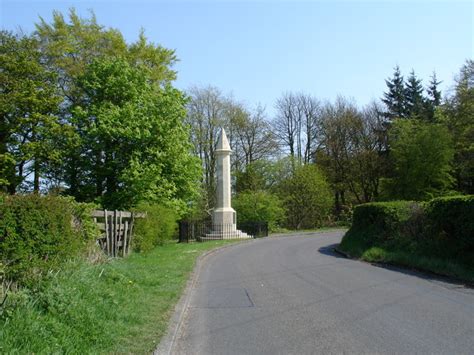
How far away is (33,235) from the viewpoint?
773 cm

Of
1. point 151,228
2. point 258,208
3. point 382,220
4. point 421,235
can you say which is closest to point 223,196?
point 258,208

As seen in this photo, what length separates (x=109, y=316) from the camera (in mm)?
6906

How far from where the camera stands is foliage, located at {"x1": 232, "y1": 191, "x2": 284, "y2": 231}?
136ft

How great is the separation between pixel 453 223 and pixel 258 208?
27.8 meters

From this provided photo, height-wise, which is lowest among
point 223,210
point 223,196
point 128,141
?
point 223,210

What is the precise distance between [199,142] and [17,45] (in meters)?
23.3

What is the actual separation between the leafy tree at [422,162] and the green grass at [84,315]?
35060 mm

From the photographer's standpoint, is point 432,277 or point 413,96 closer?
point 432,277

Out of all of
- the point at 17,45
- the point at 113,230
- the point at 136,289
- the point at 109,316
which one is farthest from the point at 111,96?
the point at 109,316

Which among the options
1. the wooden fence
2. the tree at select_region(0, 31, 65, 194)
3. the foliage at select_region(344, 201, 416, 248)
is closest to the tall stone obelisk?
the tree at select_region(0, 31, 65, 194)

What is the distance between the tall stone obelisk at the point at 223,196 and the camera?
1385 inches

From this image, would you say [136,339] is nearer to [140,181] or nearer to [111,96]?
[140,181]

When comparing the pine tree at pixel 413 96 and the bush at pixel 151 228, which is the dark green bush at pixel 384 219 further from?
the pine tree at pixel 413 96

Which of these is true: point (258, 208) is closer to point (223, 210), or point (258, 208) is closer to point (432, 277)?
point (223, 210)
